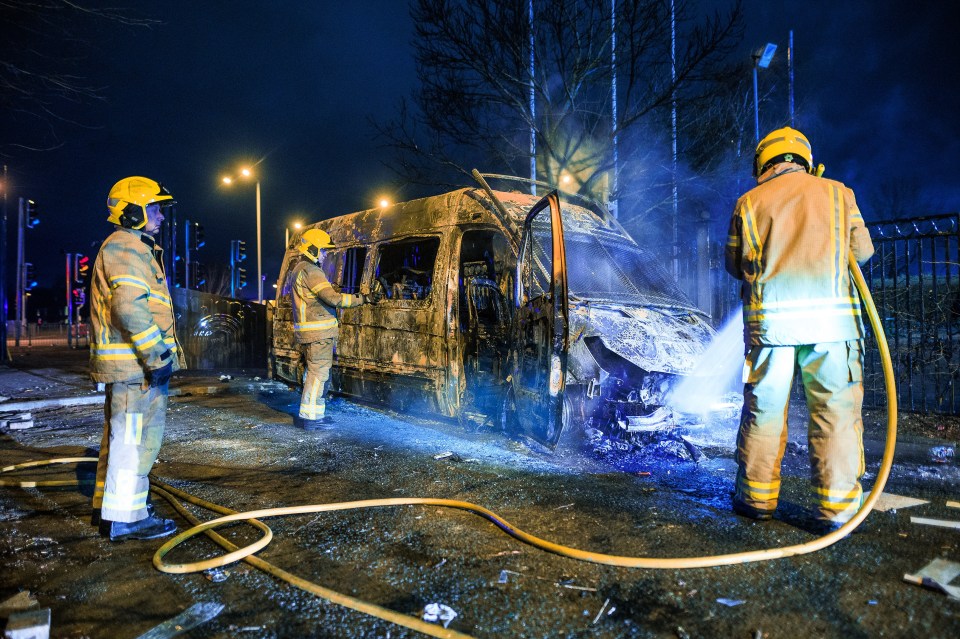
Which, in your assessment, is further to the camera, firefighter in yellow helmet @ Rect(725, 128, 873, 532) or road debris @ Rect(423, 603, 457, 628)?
firefighter in yellow helmet @ Rect(725, 128, 873, 532)

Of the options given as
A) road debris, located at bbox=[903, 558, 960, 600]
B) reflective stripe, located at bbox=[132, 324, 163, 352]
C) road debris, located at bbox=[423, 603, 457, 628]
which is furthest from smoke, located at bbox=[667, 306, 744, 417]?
reflective stripe, located at bbox=[132, 324, 163, 352]

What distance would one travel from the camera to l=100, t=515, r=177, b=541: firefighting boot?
2975 mm

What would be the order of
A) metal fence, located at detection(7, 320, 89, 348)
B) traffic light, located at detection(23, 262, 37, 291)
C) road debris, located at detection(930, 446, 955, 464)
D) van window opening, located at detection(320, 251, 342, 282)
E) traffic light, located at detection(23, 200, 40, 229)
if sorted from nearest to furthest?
road debris, located at detection(930, 446, 955, 464) → van window opening, located at detection(320, 251, 342, 282) → traffic light, located at detection(23, 200, 40, 229) → traffic light, located at detection(23, 262, 37, 291) → metal fence, located at detection(7, 320, 89, 348)

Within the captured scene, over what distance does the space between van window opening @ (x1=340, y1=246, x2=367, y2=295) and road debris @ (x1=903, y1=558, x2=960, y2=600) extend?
5636 mm

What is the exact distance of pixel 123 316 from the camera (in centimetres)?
311

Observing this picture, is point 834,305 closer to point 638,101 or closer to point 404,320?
point 404,320

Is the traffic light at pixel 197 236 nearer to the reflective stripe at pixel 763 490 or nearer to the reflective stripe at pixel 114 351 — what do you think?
the reflective stripe at pixel 114 351

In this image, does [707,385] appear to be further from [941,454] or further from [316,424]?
[316,424]

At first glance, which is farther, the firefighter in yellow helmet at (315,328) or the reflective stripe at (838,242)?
the firefighter in yellow helmet at (315,328)

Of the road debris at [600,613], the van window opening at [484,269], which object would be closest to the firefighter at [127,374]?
the road debris at [600,613]

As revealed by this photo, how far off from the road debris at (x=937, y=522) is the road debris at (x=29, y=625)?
3989mm

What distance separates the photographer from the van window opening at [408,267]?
19.2 ft

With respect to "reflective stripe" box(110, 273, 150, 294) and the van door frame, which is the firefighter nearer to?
"reflective stripe" box(110, 273, 150, 294)

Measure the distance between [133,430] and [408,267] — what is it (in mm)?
3578
